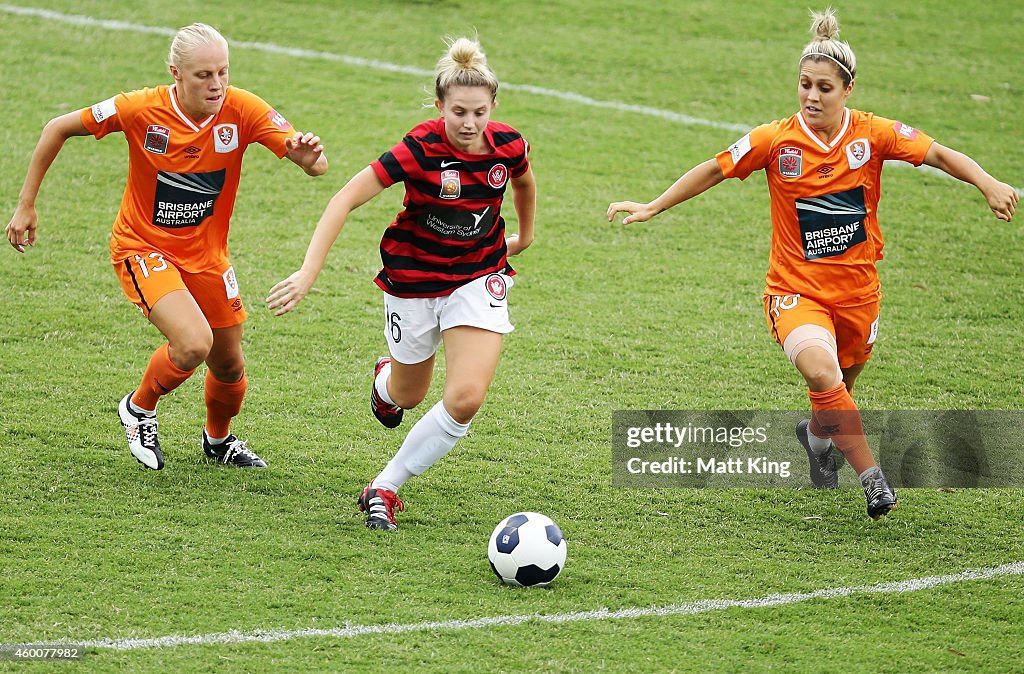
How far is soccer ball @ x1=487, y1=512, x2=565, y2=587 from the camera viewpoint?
4773mm

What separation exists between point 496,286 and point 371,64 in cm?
754

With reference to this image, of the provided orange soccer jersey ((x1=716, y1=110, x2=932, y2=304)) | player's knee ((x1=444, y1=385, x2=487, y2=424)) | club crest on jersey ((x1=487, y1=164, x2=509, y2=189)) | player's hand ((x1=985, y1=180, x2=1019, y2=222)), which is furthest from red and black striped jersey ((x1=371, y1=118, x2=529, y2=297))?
player's hand ((x1=985, y1=180, x2=1019, y2=222))

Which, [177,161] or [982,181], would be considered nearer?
[982,181]

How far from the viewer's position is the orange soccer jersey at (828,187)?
5.42m

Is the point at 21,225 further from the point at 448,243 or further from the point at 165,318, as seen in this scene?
the point at 448,243

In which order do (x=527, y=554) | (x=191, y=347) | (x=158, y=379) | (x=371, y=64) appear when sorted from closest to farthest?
(x=527, y=554)
(x=191, y=347)
(x=158, y=379)
(x=371, y=64)

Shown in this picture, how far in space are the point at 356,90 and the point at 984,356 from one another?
20.9ft

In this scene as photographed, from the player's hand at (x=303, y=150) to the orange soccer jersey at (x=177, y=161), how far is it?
0.45ft

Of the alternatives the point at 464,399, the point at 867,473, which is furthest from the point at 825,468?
the point at 464,399

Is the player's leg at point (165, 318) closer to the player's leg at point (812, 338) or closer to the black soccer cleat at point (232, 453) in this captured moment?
the black soccer cleat at point (232, 453)

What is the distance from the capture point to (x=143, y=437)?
5727 millimetres

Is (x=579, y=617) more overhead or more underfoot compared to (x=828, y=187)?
more underfoot

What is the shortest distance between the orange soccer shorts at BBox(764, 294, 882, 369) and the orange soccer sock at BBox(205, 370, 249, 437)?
245 centimetres

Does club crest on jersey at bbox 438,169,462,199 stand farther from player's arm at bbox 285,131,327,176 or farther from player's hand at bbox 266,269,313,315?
player's hand at bbox 266,269,313,315
